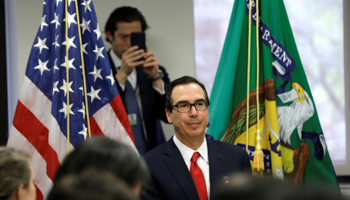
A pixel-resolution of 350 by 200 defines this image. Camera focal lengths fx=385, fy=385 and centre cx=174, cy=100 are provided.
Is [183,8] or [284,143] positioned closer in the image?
[284,143]

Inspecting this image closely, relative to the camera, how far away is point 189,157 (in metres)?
2.17

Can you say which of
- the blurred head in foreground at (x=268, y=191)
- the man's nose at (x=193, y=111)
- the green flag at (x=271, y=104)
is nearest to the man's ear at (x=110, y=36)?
the green flag at (x=271, y=104)

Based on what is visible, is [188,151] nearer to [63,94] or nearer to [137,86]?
[63,94]

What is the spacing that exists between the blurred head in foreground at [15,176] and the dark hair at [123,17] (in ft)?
6.32

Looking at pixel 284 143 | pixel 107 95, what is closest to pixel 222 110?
pixel 284 143

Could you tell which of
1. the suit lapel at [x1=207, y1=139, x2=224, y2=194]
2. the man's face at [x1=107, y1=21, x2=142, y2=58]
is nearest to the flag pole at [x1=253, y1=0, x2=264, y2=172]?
the suit lapel at [x1=207, y1=139, x2=224, y2=194]

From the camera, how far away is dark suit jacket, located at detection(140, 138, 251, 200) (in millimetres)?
2041

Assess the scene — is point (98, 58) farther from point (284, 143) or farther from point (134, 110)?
point (284, 143)

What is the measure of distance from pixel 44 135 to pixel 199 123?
104 centimetres

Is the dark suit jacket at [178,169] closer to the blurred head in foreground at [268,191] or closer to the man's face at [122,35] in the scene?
the man's face at [122,35]

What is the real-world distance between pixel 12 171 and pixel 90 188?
0.59 meters

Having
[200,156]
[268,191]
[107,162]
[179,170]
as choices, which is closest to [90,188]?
[107,162]

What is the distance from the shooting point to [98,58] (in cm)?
258

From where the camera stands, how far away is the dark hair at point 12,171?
123 centimetres
